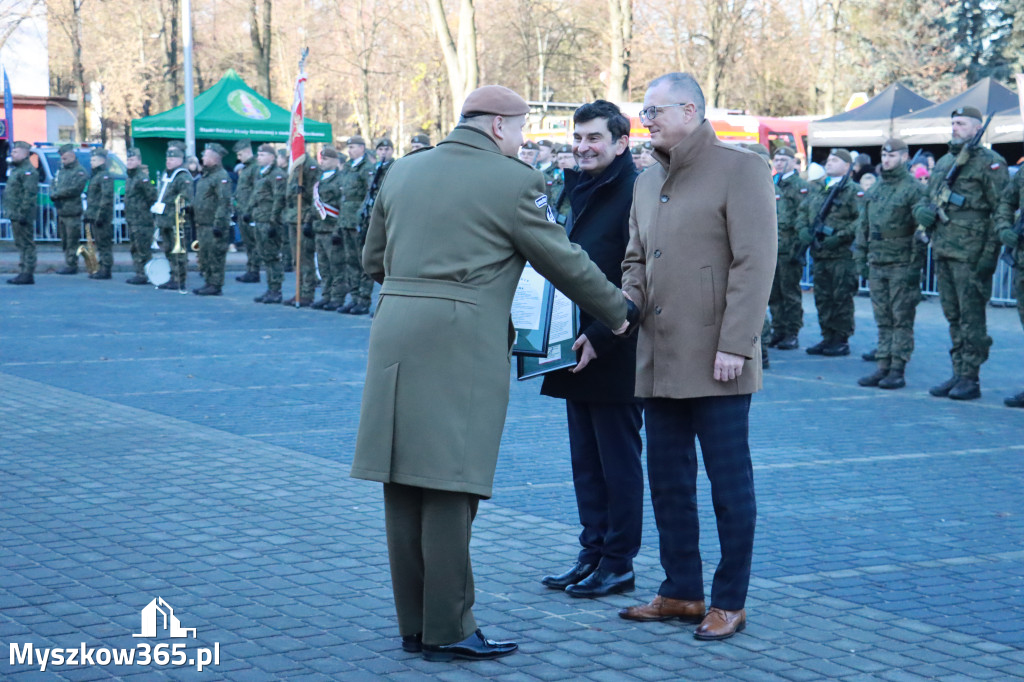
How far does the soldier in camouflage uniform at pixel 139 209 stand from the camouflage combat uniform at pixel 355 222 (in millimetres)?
5095

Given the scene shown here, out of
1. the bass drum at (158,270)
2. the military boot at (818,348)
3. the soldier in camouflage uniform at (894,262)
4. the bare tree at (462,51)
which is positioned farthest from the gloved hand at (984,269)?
the bare tree at (462,51)

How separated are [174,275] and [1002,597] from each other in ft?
55.8

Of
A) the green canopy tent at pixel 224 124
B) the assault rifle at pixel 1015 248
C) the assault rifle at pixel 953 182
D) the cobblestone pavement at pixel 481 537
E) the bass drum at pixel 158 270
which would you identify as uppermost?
the green canopy tent at pixel 224 124

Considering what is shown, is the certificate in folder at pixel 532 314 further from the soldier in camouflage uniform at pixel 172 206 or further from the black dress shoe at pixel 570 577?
the soldier in camouflage uniform at pixel 172 206

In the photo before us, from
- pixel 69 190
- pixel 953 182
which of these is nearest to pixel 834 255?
pixel 953 182

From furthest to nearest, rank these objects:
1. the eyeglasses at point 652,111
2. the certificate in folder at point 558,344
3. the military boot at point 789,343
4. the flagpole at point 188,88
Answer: the flagpole at point 188,88, the military boot at point 789,343, the certificate in folder at point 558,344, the eyeglasses at point 652,111

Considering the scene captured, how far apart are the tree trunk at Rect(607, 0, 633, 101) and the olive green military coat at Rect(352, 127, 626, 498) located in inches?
1164

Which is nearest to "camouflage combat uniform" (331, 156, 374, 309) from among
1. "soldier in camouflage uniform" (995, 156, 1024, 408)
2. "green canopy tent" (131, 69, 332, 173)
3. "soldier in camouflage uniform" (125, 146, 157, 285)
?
"soldier in camouflage uniform" (125, 146, 157, 285)

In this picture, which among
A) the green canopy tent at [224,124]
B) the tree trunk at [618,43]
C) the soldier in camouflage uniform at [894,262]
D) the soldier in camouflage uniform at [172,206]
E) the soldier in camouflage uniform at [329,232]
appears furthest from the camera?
the tree trunk at [618,43]

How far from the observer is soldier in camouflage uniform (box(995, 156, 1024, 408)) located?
10.3 m

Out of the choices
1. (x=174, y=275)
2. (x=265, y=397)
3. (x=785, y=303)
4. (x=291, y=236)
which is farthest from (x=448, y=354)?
(x=174, y=275)

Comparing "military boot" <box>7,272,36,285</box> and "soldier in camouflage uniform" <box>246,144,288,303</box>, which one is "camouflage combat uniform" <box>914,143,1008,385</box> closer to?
"soldier in camouflage uniform" <box>246,144,288,303</box>

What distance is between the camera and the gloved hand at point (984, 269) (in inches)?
424

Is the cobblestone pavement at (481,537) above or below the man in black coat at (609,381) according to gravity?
below
